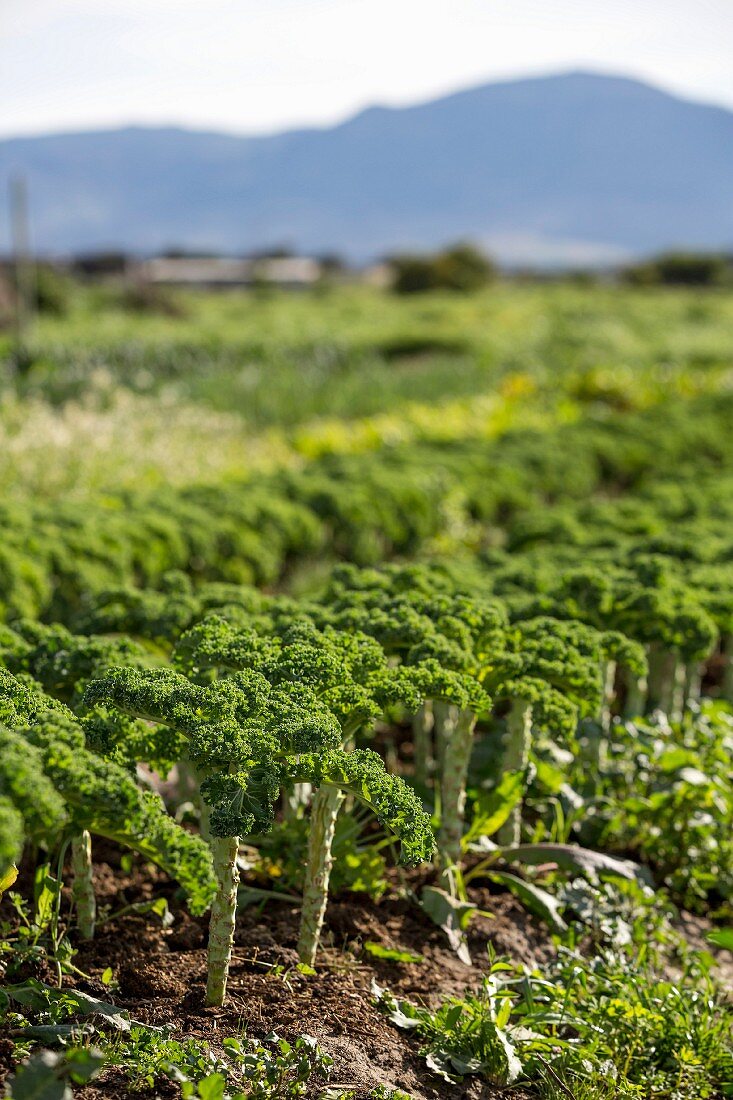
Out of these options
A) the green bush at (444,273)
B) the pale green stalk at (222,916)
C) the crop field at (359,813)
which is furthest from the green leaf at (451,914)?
the green bush at (444,273)

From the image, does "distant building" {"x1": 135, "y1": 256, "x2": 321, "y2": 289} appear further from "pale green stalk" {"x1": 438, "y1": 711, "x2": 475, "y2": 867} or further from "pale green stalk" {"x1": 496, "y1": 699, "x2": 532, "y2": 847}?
"pale green stalk" {"x1": 438, "y1": 711, "x2": 475, "y2": 867}

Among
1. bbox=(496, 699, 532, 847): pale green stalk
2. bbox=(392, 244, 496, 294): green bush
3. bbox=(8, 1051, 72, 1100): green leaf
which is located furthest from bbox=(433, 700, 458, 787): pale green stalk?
bbox=(392, 244, 496, 294): green bush

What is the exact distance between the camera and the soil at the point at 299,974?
2494 mm

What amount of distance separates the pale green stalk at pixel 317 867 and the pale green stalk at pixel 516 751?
0.86 metres

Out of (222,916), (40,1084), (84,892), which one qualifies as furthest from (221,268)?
(40,1084)

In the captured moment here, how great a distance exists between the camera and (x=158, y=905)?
2.88 m

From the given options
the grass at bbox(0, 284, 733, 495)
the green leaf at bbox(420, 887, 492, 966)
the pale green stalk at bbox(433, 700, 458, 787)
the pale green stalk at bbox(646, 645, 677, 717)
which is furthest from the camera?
the grass at bbox(0, 284, 733, 495)

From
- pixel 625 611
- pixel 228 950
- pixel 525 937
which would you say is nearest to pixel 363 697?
pixel 228 950

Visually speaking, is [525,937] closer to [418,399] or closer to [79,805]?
[79,805]

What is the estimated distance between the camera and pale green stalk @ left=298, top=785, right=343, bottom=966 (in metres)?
2.71

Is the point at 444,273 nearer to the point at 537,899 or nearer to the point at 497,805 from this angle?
the point at 497,805

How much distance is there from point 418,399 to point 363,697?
38.3ft

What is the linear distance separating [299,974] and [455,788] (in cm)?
75

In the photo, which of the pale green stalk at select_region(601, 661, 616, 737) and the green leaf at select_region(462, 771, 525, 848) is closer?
the green leaf at select_region(462, 771, 525, 848)
